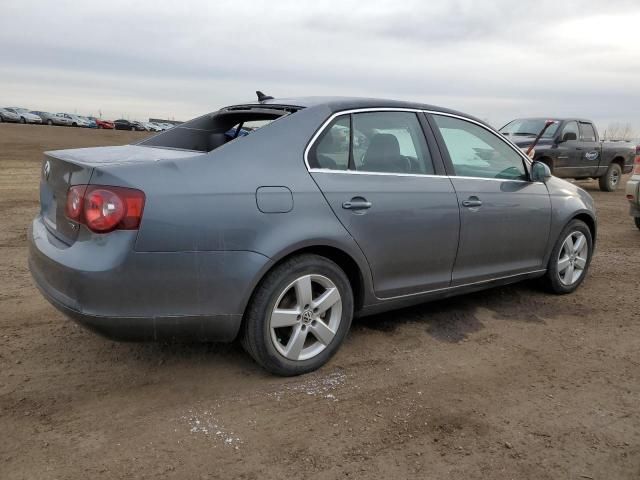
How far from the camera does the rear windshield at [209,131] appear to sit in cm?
411

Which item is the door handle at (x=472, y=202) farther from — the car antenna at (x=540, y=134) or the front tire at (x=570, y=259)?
the car antenna at (x=540, y=134)

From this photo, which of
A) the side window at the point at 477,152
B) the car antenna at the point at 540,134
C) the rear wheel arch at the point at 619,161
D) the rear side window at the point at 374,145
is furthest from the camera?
the rear wheel arch at the point at 619,161

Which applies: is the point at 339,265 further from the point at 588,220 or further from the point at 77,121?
the point at 77,121

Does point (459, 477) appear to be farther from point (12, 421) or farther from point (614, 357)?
point (12, 421)

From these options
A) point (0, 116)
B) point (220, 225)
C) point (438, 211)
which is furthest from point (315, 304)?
point (0, 116)

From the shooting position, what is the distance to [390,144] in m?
3.81

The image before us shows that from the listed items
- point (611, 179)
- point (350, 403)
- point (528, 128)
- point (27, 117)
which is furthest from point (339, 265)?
point (27, 117)

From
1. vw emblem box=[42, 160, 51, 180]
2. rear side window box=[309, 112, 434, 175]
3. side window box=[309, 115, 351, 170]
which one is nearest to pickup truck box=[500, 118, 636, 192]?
rear side window box=[309, 112, 434, 175]

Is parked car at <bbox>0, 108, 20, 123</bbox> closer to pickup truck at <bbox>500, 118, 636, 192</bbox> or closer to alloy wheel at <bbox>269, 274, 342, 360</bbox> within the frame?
pickup truck at <bbox>500, 118, 636, 192</bbox>

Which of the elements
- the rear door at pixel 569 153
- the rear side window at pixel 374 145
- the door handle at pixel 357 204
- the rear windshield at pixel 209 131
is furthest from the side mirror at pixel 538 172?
the rear door at pixel 569 153

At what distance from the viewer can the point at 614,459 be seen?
105 inches

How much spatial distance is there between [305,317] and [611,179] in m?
14.1

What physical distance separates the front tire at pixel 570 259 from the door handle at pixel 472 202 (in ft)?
4.01

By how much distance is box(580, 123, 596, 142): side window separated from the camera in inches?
531
